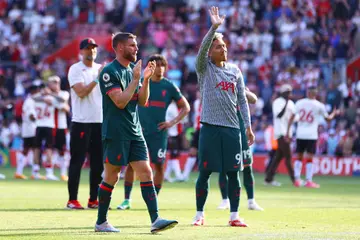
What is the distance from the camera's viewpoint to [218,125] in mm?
12523

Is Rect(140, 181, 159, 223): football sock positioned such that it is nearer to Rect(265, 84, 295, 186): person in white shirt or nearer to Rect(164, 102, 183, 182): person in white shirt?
Rect(265, 84, 295, 186): person in white shirt

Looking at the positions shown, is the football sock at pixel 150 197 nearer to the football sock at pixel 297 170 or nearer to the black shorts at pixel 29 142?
the football sock at pixel 297 170

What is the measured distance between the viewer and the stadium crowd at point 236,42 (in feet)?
109

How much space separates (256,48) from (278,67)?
1825mm

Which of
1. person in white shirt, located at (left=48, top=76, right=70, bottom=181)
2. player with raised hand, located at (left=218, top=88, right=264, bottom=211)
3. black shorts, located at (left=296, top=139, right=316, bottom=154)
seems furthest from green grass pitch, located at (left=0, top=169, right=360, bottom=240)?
person in white shirt, located at (left=48, top=76, right=70, bottom=181)

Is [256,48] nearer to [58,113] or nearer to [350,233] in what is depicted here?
[58,113]

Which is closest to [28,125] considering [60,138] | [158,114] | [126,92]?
[60,138]

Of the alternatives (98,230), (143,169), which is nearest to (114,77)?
(143,169)

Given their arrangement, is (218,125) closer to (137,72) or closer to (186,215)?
(137,72)

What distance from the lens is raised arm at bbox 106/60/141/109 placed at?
36.7 ft

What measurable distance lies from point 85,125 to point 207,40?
387cm

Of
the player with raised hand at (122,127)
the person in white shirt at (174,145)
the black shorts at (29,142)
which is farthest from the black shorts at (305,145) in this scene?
the player with raised hand at (122,127)

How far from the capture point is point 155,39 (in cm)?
3919

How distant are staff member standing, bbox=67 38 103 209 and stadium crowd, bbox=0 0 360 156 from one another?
14.4 metres
